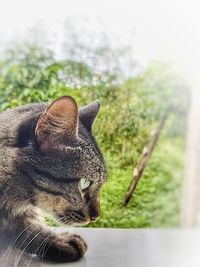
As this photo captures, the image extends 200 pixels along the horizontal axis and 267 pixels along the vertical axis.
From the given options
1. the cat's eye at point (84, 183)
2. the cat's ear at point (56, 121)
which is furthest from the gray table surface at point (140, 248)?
the cat's ear at point (56, 121)

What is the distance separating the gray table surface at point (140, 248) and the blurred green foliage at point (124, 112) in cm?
4

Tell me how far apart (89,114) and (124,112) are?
0.14 metres

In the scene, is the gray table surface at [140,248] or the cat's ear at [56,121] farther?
the gray table surface at [140,248]

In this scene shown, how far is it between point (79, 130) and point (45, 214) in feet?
0.95

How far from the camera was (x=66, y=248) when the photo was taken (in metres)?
1.89

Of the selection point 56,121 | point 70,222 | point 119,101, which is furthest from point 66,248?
point 119,101

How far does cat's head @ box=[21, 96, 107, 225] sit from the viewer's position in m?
1.82

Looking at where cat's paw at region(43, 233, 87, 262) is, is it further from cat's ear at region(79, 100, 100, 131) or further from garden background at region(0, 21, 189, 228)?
cat's ear at region(79, 100, 100, 131)

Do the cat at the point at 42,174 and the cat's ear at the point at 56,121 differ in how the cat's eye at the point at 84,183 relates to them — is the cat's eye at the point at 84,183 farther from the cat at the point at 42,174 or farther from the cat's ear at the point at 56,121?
the cat's ear at the point at 56,121

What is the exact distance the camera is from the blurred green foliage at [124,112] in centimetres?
→ 187

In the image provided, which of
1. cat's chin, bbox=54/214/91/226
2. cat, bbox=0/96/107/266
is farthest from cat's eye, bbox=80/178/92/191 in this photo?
cat's chin, bbox=54/214/91/226

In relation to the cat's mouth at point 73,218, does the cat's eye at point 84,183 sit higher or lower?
higher

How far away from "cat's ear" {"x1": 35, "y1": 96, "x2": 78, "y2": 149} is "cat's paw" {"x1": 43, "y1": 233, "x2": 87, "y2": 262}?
1.03 ft

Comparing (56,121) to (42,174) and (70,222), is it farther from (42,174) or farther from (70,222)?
(70,222)
